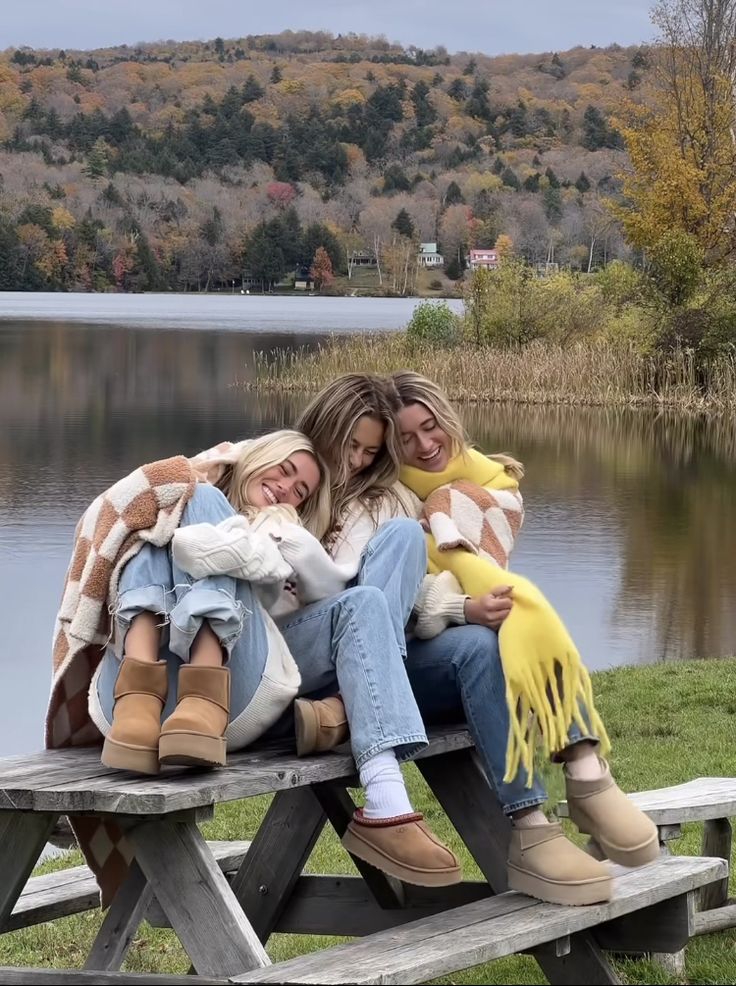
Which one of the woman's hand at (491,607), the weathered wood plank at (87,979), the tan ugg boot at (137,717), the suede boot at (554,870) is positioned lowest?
the weathered wood plank at (87,979)

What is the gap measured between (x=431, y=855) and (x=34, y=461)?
57.6 ft

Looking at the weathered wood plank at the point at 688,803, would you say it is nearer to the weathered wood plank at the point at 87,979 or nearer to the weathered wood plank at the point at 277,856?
the weathered wood plank at the point at 277,856

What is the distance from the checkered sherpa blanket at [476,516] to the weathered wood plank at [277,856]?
745mm

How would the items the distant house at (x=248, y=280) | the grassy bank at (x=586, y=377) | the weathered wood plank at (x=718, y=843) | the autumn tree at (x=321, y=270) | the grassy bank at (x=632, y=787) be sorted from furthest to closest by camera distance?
the distant house at (x=248, y=280), the autumn tree at (x=321, y=270), the grassy bank at (x=586, y=377), the weathered wood plank at (x=718, y=843), the grassy bank at (x=632, y=787)

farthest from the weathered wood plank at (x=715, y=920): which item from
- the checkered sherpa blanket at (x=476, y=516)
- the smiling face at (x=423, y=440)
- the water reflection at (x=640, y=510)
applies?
the water reflection at (x=640, y=510)

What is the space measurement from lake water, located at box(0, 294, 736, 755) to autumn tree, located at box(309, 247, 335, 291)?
7002cm

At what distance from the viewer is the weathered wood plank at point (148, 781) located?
111 inches

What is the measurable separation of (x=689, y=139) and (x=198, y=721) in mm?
33111

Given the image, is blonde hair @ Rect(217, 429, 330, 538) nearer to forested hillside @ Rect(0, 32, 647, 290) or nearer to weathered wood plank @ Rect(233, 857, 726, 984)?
weathered wood plank @ Rect(233, 857, 726, 984)

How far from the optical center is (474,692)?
3.47m

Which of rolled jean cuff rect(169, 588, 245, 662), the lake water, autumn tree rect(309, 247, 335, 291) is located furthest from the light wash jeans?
autumn tree rect(309, 247, 335, 291)

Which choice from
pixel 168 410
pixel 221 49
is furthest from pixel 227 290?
pixel 168 410

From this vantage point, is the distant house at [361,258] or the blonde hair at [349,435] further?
the distant house at [361,258]

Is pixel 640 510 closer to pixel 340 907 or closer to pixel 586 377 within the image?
pixel 586 377
